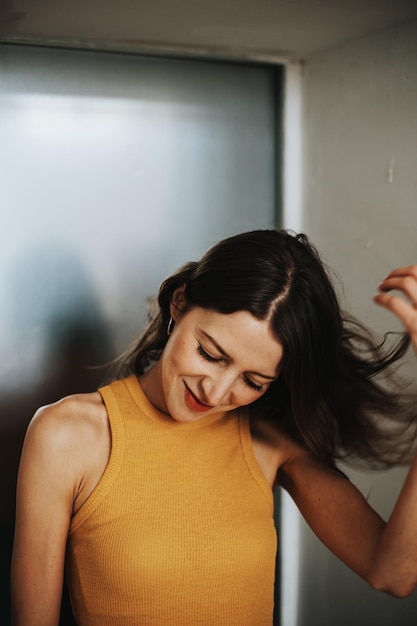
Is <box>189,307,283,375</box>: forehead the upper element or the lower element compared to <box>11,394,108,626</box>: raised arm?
upper

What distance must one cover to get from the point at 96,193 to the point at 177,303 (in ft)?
1.35

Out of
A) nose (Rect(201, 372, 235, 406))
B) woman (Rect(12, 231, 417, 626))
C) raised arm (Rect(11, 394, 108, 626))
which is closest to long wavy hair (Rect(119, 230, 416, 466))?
woman (Rect(12, 231, 417, 626))

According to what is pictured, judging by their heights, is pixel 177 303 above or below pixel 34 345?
above

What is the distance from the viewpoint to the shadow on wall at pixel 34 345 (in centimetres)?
160

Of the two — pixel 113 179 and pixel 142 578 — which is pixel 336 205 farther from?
pixel 142 578

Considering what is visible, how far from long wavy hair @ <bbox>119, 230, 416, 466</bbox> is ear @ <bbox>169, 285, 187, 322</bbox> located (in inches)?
0.7

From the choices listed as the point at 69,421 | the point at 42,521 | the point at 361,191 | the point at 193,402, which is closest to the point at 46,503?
the point at 42,521

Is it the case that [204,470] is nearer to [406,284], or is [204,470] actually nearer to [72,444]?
[72,444]

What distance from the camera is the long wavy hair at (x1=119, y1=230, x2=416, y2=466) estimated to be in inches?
49.9

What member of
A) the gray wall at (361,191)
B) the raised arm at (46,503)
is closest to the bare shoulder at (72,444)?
the raised arm at (46,503)

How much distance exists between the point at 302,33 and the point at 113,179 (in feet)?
1.59

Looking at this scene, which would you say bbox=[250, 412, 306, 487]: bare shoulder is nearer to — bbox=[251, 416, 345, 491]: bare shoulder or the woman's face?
bbox=[251, 416, 345, 491]: bare shoulder

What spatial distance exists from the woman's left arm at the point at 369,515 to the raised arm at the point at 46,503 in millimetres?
387

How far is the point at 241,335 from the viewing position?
4.08 ft
